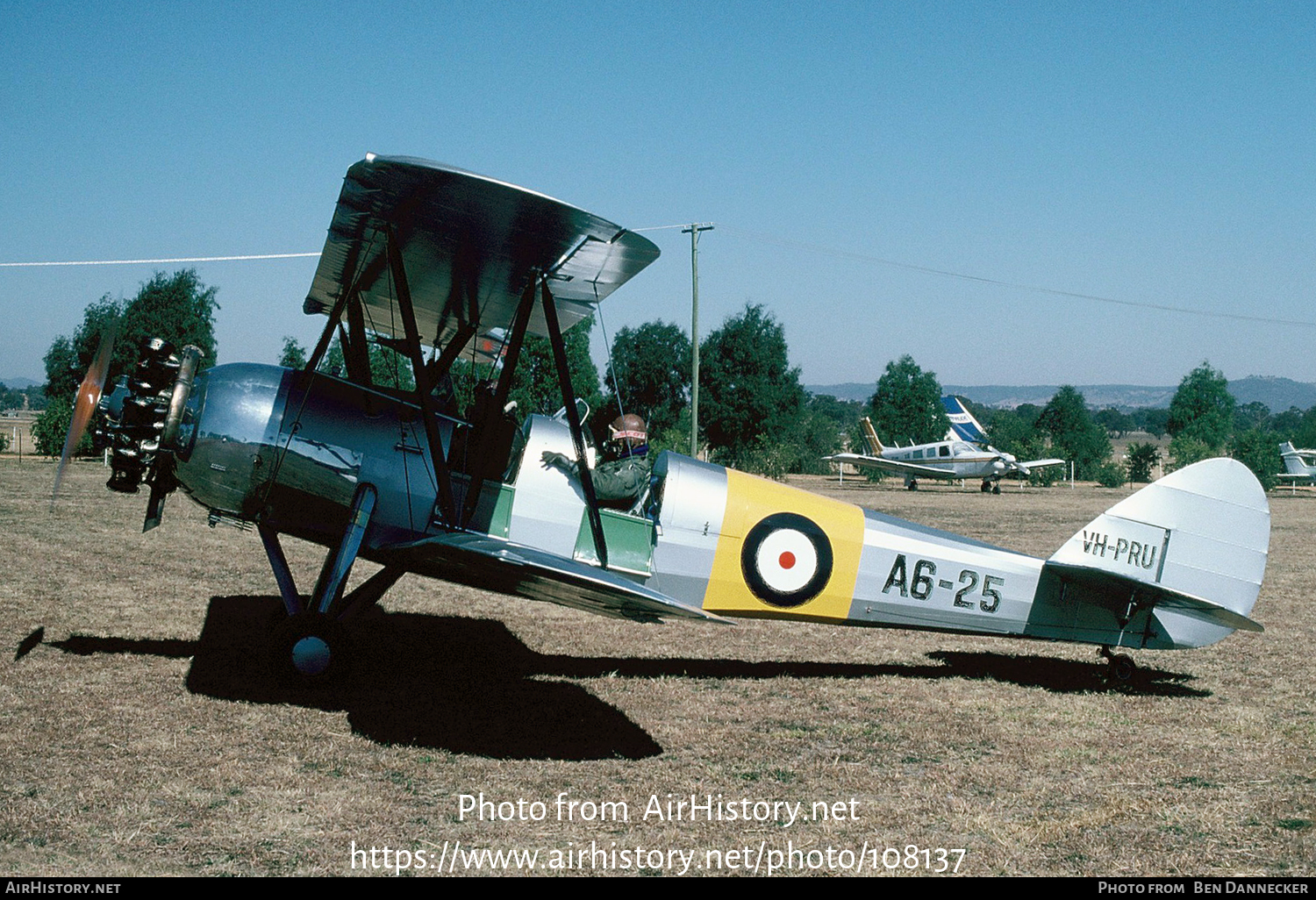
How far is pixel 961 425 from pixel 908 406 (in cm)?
1954

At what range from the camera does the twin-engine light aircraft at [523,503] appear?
555 cm

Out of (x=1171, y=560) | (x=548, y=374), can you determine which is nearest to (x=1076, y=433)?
(x=548, y=374)

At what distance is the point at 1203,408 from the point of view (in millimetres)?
68250

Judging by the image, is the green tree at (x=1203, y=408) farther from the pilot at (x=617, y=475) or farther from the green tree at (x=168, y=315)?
the pilot at (x=617, y=475)

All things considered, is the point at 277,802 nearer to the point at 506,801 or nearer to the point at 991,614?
the point at 506,801

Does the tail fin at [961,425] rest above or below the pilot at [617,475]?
above

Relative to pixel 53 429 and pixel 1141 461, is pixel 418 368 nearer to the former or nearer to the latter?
pixel 53 429

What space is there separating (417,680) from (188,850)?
9.21ft

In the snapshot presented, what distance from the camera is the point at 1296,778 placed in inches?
202

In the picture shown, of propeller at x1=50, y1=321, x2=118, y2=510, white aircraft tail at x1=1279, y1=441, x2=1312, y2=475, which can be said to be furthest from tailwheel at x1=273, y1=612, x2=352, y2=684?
white aircraft tail at x1=1279, y1=441, x2=1312, y2=475

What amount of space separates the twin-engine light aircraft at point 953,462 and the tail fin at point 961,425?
55 millimetres

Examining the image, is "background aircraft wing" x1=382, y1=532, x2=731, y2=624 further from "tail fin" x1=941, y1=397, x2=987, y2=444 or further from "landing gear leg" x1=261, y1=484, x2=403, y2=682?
"tail fin" x1=941, y1=397, x2=987, y2=444

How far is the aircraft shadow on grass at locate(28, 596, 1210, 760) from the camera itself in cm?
550

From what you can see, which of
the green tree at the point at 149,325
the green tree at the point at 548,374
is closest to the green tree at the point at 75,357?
the green tree at the point at 149,325
